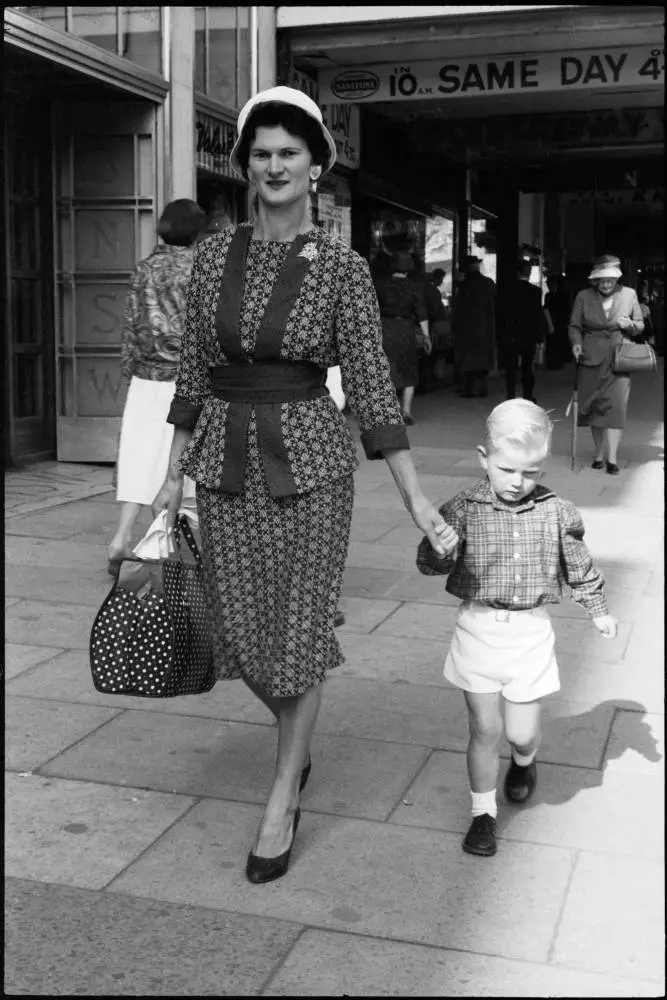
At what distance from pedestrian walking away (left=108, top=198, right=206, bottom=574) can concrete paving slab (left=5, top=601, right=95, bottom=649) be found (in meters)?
0.46

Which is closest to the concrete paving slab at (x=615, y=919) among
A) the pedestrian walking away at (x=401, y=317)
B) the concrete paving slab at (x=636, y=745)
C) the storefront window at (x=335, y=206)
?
the concrete paving slab at (x=636, y=745)

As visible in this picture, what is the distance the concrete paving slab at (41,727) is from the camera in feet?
13.4

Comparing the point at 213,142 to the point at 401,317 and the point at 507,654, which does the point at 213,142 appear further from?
the point at 507,654

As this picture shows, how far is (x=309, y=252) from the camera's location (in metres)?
3.30

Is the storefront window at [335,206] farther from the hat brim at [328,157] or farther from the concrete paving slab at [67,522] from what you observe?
the hat brim at [328,157]

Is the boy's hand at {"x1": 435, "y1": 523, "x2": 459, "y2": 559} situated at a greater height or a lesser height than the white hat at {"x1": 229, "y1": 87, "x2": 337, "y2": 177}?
lesser

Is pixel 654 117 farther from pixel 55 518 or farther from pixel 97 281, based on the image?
pixel 55 518

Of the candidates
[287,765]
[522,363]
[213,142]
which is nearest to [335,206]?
[522,363]

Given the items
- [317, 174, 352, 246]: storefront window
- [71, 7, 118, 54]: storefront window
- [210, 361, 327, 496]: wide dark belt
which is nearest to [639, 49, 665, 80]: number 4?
[317, 174, 352, 246]: storefront window

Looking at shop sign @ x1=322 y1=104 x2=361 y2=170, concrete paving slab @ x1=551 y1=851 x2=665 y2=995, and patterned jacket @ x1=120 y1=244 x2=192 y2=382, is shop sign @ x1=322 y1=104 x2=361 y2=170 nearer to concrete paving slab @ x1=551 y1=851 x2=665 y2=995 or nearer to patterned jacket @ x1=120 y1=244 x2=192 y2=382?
patterned jacket @ x1=120 y1=244 x2=192 y2=382

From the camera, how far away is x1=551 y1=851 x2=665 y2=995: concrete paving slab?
2.85 metres

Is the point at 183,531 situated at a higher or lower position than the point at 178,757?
higher

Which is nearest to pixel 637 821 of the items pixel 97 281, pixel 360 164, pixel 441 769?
pixel 441 769

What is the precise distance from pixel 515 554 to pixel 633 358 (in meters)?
7.39
